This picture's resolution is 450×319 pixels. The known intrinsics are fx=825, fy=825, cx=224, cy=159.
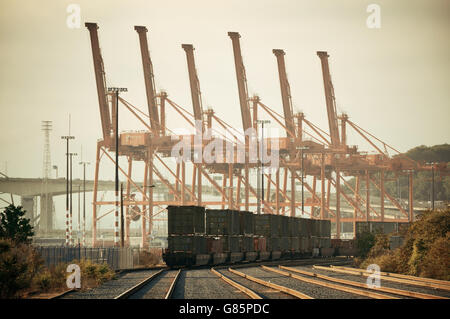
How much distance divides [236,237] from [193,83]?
48.9 metres

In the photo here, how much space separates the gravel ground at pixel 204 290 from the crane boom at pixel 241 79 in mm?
69458

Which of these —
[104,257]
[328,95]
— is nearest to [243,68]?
[328,95]

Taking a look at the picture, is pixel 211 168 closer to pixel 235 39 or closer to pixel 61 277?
pixel 235 39

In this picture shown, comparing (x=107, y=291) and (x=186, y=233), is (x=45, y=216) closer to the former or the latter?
(x=186, y=233)

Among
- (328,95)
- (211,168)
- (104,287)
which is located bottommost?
(104,287)

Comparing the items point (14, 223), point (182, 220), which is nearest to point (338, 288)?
point (182, 220)

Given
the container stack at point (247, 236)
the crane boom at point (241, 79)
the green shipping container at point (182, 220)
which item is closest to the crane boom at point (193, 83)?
the crane boom at point (241, 79)

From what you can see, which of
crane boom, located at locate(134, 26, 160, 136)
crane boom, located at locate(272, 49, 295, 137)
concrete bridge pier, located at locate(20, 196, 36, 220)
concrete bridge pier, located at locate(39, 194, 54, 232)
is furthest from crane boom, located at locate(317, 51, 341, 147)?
concrete bridge pier, located at locate(20, 196, 36, 220)

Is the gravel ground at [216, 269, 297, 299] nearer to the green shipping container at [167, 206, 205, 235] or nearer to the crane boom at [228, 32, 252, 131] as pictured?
the green shipping container at [167, 206, 205, 235]

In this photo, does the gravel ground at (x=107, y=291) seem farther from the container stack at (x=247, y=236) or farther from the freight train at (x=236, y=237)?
the container stack at (x=247, y=236)

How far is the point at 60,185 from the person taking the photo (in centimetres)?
19025

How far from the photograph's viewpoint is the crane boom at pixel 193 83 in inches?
4097

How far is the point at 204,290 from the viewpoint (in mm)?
29281
